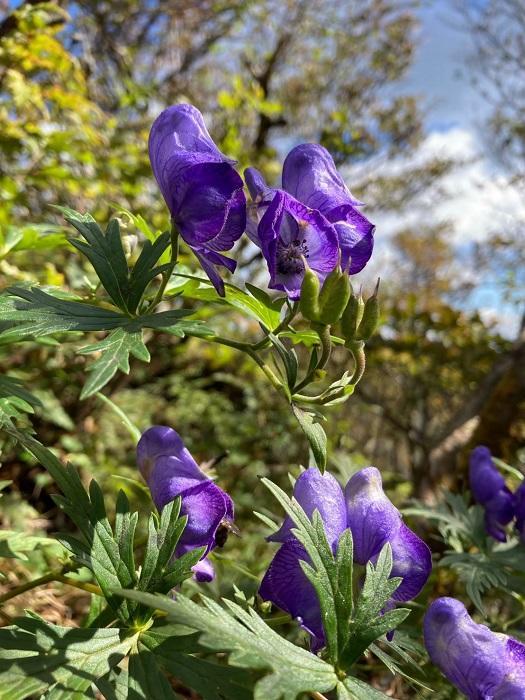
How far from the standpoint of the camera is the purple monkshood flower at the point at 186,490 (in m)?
0.82

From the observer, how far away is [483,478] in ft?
4.77

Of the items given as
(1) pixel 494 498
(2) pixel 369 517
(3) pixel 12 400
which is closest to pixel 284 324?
(2) pixel 369 517

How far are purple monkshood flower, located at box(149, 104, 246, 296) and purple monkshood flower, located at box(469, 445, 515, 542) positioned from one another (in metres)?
0.90

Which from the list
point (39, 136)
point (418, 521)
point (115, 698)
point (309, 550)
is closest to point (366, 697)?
point (309, 550)

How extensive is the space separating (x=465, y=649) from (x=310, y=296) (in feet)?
1.62

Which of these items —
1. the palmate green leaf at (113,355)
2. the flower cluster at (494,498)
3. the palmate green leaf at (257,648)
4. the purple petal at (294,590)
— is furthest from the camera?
the flower cluster at (494,498)

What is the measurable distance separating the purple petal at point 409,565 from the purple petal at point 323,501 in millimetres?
77

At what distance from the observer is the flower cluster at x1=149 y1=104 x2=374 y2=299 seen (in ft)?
2.64

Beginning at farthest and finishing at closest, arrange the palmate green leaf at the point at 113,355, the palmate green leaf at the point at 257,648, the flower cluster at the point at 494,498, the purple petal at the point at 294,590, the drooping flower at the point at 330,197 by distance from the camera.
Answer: the flower cluster at the point at 494,498 → the drooping flower at the point at 330,197 → the purple petal at the point at 294,590 → the palmate green leaf at the point at 113,355 → the palmate green leaf at the point at 257,648

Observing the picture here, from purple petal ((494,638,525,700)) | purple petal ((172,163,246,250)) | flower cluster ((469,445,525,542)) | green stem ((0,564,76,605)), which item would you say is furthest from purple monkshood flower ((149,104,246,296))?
flower cluster ((469,445,525,542))

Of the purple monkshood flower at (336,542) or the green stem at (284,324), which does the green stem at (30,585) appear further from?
the green stem at (284,324)

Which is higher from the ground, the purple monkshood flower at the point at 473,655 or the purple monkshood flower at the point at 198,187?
the purple monkshood flower at the point at 198,187

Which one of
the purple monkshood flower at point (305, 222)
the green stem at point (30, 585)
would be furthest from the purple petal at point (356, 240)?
the green stem at point (30, 585)

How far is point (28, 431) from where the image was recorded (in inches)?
32.9
